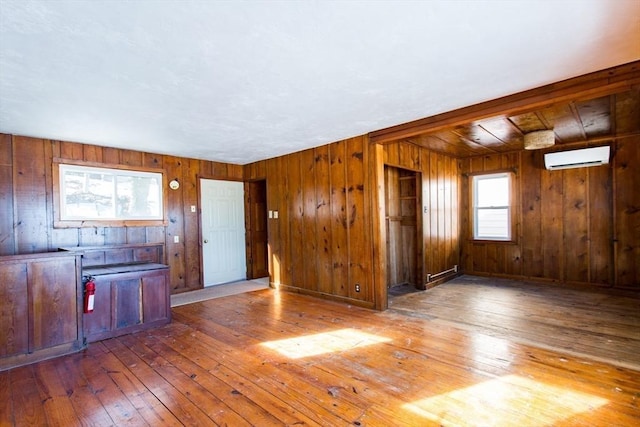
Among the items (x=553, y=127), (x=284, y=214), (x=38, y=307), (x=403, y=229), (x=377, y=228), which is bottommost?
(x=38, y=307)

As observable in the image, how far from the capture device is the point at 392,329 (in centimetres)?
350

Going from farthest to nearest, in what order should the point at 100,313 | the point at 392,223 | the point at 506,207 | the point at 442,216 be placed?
1. the point at 506,207
2. the point at 442,216
3. the point at 392,223
4. the point at 100,313

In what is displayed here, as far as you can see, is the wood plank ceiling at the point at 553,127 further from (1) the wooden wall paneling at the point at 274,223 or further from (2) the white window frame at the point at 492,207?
(1) the wooden wall paneling at the point at 274,223

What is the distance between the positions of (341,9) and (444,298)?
4314mm

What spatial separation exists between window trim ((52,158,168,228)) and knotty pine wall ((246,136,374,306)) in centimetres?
181

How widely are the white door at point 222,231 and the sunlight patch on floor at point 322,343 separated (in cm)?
317

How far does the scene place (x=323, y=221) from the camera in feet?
16.1

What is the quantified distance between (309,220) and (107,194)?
10.2 ft

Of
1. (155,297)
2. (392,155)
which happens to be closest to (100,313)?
(155,297)

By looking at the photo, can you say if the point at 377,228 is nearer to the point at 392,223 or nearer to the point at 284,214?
the point at 392,223

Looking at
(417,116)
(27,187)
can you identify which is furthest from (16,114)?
(417,116)

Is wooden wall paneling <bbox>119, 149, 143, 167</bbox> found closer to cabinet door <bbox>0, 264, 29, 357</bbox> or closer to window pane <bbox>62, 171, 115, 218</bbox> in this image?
window pane <bbox>62, 171, 115, 218</bbox>

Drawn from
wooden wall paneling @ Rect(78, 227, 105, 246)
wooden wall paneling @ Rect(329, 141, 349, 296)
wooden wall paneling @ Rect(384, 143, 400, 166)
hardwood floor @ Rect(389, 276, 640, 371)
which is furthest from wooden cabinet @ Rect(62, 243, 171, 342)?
wooden wall paneling @ Rect(384, 143, 400, 166)

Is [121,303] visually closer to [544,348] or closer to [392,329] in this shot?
[392,329]
